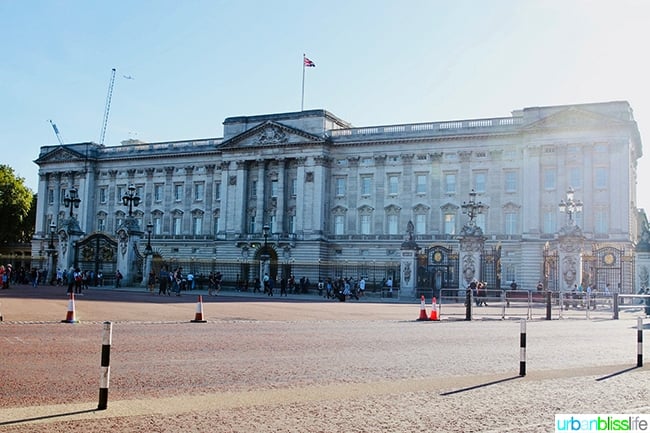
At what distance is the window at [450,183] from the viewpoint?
71250mm

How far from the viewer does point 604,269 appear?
1816 inches

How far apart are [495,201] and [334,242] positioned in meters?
16.8

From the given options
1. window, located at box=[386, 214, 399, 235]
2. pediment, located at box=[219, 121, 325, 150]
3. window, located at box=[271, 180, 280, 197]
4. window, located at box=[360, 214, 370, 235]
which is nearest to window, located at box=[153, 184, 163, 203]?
pediment, located at box=[219, 121, 325, 150]

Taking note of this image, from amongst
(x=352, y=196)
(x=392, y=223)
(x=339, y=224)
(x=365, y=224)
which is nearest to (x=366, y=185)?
(x=352, y=196)

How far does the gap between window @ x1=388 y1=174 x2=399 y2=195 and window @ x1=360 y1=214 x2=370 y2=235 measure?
351cm

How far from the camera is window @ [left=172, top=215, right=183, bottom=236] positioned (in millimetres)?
84444

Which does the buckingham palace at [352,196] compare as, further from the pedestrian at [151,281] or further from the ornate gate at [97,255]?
the pedestrian at [151,281]

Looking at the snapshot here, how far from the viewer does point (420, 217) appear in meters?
72.2

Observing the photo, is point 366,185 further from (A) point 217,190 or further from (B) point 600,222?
(B) point 600,222

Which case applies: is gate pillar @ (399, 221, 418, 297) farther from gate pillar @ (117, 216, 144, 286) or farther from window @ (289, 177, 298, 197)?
window @ (289, 177, 298, 197)

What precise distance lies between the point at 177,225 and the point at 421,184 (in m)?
29.3

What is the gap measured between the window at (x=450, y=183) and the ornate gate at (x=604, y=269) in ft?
74.3

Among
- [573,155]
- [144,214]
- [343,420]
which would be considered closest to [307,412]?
[343,420]

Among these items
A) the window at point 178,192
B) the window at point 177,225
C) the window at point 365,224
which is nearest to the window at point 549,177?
the window at point 365,224
